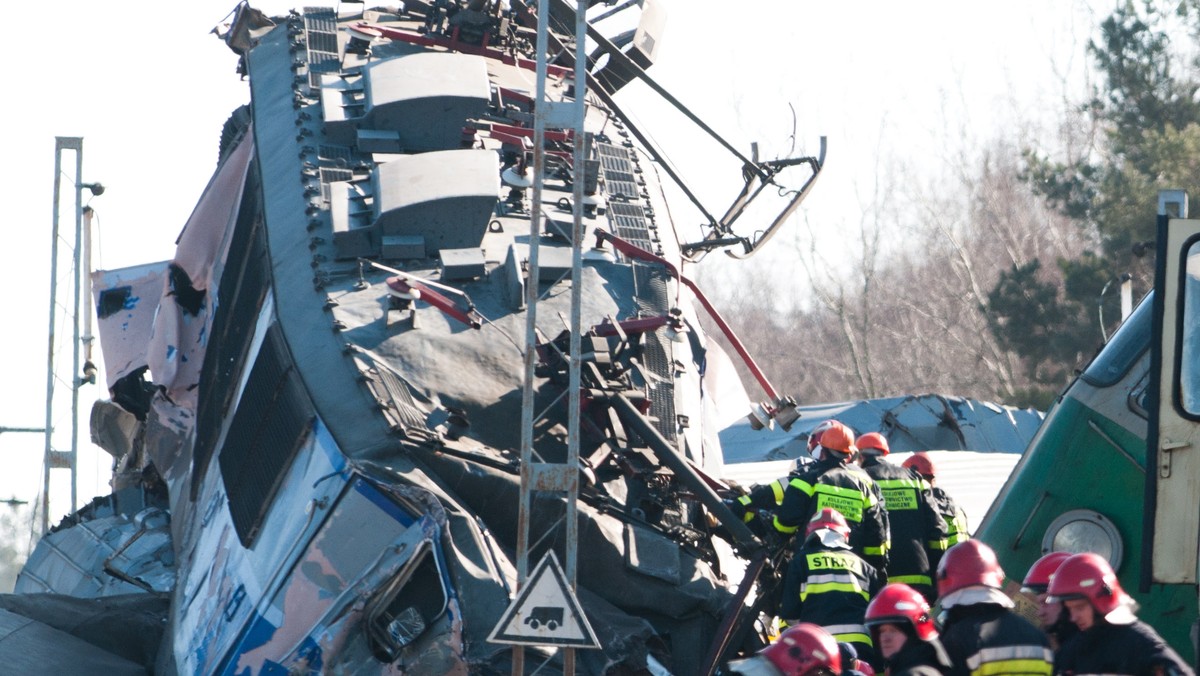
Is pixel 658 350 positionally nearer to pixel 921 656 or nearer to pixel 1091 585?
pixel 921 656

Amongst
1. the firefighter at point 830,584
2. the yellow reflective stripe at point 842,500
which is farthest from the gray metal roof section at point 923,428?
the firefighter at point 830,584

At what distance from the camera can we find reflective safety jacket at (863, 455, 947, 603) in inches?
424

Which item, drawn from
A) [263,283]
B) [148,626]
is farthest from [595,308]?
[148,626]

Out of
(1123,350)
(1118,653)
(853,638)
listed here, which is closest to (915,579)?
(853,638)

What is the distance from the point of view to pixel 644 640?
373 inches

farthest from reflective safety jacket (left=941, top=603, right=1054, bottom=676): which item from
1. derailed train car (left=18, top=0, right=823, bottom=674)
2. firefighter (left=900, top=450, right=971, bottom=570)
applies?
firefighter (left=900, top=450, right=971, bottom=570)

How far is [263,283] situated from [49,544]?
4.34 metres

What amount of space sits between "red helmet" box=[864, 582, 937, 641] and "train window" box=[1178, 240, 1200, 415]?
2298mm

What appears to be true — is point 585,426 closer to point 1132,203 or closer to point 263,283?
point 263,283

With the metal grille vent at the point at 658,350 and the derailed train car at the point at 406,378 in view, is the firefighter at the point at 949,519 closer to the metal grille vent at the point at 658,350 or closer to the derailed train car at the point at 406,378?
the derailed train car at the point at 406,378

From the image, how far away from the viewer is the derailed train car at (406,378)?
953cm

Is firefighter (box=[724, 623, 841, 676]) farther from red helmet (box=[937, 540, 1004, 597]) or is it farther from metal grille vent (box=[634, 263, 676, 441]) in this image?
metal grille vent (box=[634, 263, 676, 441])

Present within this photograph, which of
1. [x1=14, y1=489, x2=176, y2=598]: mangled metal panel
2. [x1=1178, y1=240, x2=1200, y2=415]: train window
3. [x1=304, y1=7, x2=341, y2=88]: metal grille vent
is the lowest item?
[x1=14, y1=489, x2=176, y2=598]: mangled metal panel

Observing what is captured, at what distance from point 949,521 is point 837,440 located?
1.43 meters
